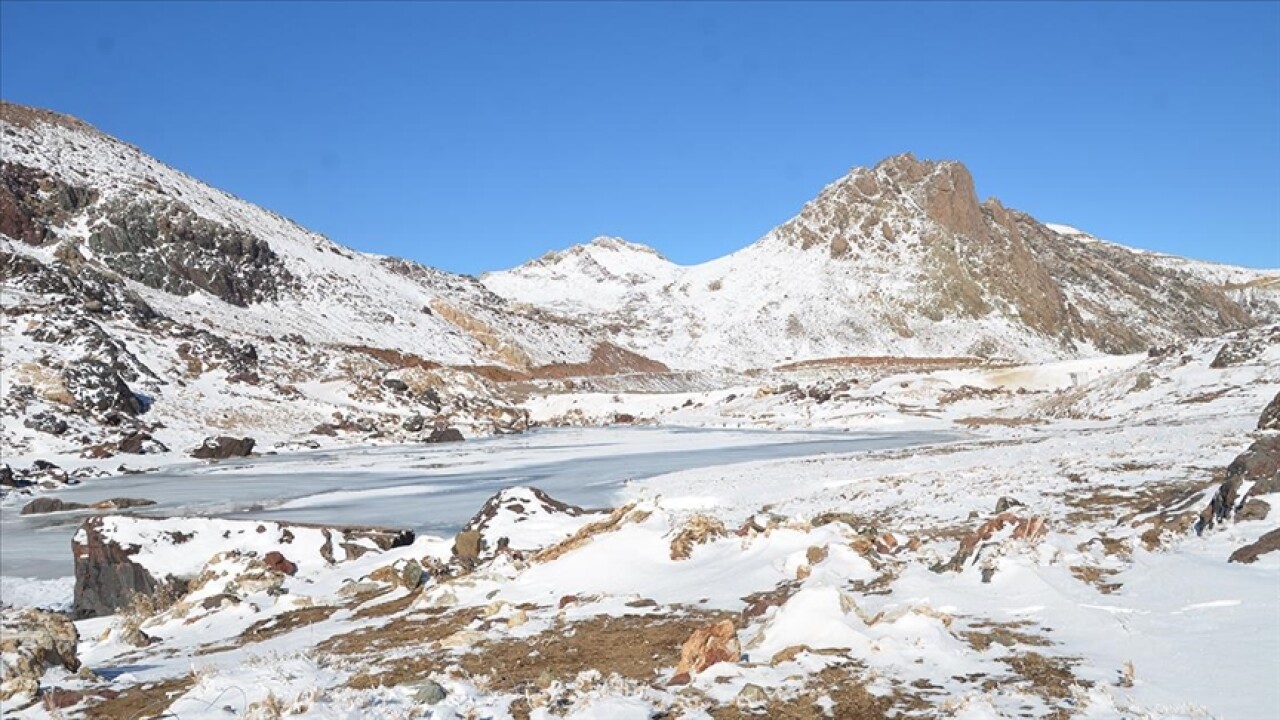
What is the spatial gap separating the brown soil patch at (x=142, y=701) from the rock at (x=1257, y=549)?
30.2 ft

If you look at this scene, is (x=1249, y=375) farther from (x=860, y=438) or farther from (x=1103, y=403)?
(x=860, y=438)

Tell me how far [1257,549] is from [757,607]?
4801 millimetres

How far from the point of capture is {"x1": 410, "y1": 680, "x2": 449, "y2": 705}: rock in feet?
19.5

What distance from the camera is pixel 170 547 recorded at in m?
14.6

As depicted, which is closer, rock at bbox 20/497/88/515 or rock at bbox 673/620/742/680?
rock at bbox 673/620/742/680

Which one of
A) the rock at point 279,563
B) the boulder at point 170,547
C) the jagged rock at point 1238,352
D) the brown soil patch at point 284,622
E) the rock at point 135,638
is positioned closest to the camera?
the brown soil patch at point 284,622

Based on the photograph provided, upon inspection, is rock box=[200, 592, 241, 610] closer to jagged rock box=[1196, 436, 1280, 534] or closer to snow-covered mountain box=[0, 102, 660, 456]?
jagged rock box=[1196, 436, 1280, 534]

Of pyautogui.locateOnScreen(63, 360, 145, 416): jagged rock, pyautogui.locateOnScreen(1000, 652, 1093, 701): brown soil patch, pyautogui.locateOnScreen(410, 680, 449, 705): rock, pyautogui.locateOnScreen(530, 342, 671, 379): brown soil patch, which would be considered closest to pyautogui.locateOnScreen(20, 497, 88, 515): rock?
pyautogui.locateOnScreen(63, 360, 145, 416): jagged rock

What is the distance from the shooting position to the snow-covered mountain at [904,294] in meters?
110

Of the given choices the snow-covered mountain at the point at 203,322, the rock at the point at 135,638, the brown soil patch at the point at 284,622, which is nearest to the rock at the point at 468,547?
the brown soil patch at the point at 284,622

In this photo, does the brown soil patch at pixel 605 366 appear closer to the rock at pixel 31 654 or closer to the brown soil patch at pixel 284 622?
the brown soil patch at pixel 284 622

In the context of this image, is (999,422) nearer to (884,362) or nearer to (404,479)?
(404,479)

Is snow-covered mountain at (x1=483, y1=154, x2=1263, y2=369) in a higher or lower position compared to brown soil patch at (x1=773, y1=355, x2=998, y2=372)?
higher

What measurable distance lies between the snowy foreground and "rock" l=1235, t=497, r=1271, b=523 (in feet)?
0.11
